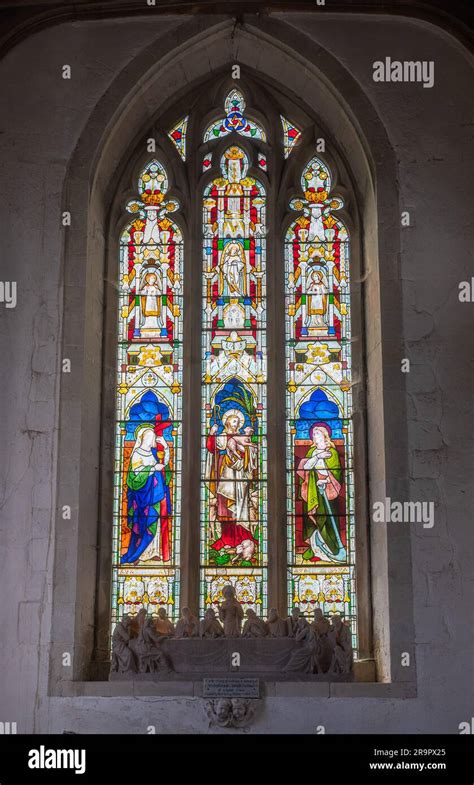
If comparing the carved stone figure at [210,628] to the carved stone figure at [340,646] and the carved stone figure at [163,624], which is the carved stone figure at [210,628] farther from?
the carved stone figure at [340,646]

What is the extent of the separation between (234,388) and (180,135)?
2.48 meters

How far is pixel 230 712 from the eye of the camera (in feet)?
29.8

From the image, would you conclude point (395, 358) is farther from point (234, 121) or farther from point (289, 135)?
point (234, 121)

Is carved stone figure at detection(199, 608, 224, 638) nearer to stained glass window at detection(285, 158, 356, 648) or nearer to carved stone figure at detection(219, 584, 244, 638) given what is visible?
carved stone figure at detection(219, 584, 244, 638)

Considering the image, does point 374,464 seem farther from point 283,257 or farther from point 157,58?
point 157,58

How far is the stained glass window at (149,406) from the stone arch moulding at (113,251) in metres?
0.22

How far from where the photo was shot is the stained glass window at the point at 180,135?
37.1 ft

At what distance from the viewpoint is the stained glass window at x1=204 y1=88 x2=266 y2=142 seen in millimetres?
11344

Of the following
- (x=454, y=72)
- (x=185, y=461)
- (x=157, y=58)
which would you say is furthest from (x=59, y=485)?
(x=454, y=72)

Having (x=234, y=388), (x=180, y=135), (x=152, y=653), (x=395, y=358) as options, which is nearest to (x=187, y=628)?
(x=152, y=653)

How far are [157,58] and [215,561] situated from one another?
4.31 metres

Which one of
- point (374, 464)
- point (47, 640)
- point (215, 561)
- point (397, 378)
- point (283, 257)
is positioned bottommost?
point (47, 640)

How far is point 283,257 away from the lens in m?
10.9

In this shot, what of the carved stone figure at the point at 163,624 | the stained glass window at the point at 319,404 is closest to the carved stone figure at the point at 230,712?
the carved stone figure at the point at 163,624
